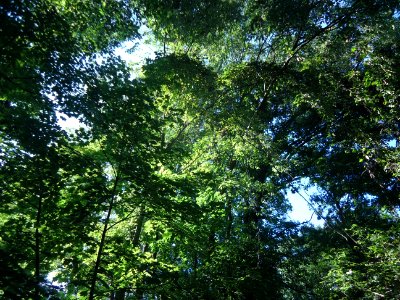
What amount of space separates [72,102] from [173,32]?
486 cm

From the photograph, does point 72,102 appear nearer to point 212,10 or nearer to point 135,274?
point 135,274

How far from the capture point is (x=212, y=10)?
750cm

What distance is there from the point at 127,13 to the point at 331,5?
5.03 metres

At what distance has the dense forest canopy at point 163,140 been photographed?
401 centimetres

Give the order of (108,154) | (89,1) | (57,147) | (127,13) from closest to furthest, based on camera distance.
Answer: (57,147) < (108,154) < (89,1) < (127,13)

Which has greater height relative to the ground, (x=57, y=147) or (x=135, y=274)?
(x=57, y=147)

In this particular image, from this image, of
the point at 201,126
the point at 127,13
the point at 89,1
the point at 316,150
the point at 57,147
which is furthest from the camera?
the point at 316,150

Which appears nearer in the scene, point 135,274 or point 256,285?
point 135,274

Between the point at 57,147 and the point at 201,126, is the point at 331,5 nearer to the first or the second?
the point at 201,126

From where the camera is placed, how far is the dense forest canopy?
401cm

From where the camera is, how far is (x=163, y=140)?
28.1 feet

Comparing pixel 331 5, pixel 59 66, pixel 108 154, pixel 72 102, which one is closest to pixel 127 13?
pixel 59 66

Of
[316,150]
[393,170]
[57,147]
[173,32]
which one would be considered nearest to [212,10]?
[173,32]

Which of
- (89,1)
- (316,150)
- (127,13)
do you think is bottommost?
(89,1)
